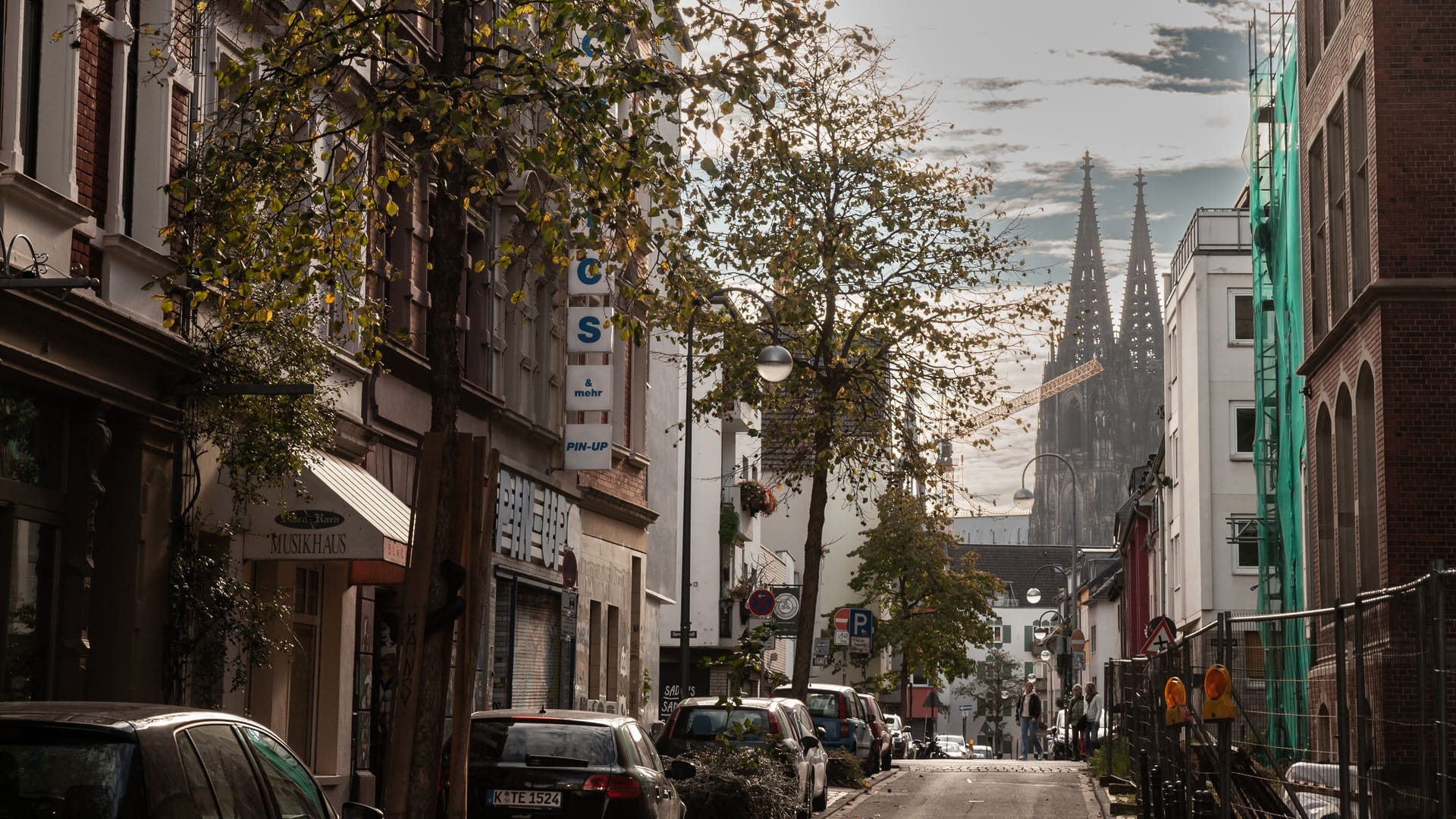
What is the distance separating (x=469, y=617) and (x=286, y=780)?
3474 millimetres

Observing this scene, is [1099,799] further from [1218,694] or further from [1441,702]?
[1441,702]

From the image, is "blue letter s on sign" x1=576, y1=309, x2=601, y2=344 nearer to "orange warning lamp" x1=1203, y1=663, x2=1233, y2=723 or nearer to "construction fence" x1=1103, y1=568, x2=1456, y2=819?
"construction fence" x1=1103, y1=568, x2=1456, y2=819

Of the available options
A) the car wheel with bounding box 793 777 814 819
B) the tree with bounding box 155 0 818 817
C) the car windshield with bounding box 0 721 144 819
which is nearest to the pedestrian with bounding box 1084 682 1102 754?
the car wheel with bounding box 793 777 814 819

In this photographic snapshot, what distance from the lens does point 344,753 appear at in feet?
63.8

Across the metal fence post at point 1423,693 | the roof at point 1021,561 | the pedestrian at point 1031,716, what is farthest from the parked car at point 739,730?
the roof at point 1021,561

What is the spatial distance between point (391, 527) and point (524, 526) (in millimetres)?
8708

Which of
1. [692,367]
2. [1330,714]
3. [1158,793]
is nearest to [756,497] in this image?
[692,367]

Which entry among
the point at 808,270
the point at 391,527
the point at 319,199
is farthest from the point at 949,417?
the point at 319,199

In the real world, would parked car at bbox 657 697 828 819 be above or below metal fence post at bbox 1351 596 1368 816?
below

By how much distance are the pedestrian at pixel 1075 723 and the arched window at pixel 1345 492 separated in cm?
2838

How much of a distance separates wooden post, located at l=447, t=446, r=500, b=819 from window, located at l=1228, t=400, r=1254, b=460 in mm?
43351

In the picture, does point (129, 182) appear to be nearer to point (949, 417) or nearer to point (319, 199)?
point (319, 199)

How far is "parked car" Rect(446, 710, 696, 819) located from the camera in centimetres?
1368

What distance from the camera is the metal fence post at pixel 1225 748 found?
12.2 m
